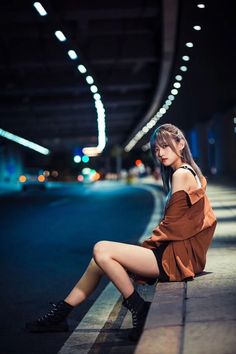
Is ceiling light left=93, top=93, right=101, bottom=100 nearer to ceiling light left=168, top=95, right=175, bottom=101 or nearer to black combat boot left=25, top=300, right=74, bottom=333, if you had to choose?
ceiling light left=168, top=95, right=175, bottom=101

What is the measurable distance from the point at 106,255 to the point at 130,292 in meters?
0.37

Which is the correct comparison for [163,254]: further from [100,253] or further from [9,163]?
[9,163]

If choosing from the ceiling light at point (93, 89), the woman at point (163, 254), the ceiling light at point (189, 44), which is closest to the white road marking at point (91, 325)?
the woman at point (163, 254)

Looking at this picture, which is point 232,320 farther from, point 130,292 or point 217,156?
point 217,156

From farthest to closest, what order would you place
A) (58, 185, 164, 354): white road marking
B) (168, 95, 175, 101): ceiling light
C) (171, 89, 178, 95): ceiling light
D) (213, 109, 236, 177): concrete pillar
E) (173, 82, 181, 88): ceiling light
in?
(213, 109, 236, 177): concrete pillar, (168, 95, 175, 101): ceiling light, (171, 89, 178, 95): ceiling light, (173, 82, 181, 88): ceiling light, (58, 185, 164, 354): white road marking

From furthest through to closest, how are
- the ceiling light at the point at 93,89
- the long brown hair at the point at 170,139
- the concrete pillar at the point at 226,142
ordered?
the concrete pillar at the point at 226,142 → the ceiling light at the point at 93,89 → the long brown hair at the point at 170,139

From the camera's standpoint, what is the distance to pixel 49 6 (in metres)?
20.8

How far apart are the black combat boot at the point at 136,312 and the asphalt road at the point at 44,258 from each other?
2.06 ft

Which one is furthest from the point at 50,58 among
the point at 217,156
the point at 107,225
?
the point at 217,156

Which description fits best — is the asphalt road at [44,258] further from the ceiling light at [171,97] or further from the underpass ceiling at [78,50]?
the ceiling light at [171,97]

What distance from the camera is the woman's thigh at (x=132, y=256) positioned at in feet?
21.1

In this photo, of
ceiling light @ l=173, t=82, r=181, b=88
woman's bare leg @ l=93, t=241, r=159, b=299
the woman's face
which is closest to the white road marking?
woman's bare leg @ l=93, t=241, r=159, b=299

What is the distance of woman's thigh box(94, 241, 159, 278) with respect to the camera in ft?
21.1

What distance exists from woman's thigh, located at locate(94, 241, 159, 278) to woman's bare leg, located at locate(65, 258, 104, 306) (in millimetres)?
200
